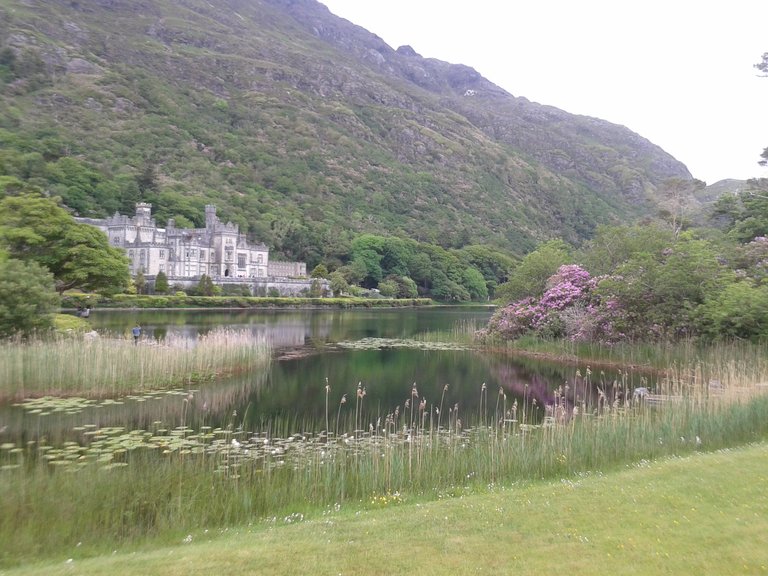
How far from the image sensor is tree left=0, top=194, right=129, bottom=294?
24016mm

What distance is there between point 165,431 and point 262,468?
12.7 ft

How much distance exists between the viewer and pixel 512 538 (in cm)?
564

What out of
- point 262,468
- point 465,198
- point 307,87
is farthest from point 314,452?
point 307,87

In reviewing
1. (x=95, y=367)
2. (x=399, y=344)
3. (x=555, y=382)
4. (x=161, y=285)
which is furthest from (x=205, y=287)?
(x=555, y=382)

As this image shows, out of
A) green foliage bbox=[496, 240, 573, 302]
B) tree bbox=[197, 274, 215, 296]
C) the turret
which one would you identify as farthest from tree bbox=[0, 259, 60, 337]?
the turret

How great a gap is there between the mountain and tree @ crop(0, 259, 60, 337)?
224 feet

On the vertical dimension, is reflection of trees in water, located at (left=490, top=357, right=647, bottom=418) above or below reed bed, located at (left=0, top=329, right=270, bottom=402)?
below

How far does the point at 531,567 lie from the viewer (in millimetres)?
4945

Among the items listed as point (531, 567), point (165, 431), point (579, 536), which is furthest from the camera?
point (165, 431)

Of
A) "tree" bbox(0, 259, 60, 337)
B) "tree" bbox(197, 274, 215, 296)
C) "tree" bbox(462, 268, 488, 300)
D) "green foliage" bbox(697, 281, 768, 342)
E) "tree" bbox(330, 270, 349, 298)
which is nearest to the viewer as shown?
"tree" bbox(0, 259, 60, 337)

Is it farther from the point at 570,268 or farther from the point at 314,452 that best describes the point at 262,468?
the point at 570,268

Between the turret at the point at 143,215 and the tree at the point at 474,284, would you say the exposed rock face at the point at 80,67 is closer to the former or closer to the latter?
the turret at the point at 143,215

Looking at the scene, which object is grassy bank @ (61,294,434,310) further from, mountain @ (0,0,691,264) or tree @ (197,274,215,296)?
mountain @ (0,0,691,264)

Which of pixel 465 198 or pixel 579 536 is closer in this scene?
pixel 579 536
